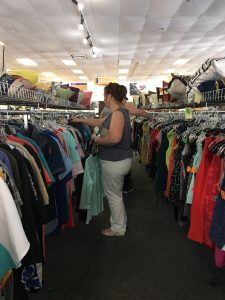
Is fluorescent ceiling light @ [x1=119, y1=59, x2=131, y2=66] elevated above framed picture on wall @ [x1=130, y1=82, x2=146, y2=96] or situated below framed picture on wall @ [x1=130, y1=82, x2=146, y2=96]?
above

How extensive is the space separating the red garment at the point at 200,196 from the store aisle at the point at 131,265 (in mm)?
523

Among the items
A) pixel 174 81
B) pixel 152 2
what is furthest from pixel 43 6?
pixel 174 81

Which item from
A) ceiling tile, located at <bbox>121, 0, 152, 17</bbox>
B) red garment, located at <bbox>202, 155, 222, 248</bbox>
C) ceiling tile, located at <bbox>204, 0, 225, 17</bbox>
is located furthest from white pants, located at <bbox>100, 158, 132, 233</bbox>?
ceiling tile, located at <bbox>204, 0, 225, 17</bbox>

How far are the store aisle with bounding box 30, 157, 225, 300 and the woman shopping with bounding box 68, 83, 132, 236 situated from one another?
1.45 feet

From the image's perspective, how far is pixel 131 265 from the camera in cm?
251

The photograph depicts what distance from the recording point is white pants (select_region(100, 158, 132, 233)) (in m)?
2.82

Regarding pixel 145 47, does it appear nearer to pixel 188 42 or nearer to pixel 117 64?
pixel 188 42

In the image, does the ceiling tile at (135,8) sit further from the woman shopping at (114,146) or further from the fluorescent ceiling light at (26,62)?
the fluorescent ceiling light at (26,62)

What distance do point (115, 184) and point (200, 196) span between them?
1075 mm

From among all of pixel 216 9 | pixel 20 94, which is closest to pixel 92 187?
pixel 20 94

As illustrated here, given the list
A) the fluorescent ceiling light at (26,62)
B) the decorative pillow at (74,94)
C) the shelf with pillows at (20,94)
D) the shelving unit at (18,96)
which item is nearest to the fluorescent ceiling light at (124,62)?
the fluorescent ceiling light at (26,62)

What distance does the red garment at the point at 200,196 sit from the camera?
6.50 feet

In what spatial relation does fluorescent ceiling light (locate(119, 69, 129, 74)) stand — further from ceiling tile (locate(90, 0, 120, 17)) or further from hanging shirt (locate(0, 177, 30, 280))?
hanging shirt (locate(0, 177, 30, 280))

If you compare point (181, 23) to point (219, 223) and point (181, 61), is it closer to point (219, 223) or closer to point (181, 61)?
point (181, 61)
